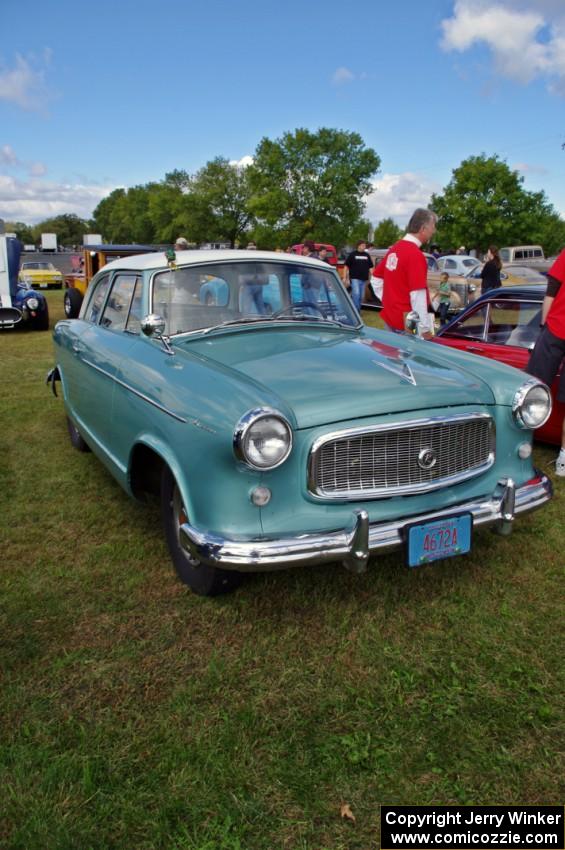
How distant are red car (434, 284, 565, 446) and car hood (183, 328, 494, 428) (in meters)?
1.66

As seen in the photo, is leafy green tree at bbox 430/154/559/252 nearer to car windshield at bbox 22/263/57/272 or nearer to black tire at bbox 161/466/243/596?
car windshield at bbox 22/263/57/272

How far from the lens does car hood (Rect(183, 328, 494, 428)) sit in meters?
2.69

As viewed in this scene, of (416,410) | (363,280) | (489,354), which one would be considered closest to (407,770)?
(416,410)

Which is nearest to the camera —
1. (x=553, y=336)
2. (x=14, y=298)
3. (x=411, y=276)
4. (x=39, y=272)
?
(x=553, y=336)

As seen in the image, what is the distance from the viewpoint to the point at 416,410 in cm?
278

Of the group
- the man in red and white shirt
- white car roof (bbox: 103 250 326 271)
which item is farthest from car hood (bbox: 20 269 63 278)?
white car roof (bbox: 103 250 326 271)

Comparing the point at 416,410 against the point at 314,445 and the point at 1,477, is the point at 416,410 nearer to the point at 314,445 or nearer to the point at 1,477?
the point at 314,445

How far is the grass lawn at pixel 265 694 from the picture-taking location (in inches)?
77.5

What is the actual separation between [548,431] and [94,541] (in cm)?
343

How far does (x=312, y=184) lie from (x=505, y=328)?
5004 cm

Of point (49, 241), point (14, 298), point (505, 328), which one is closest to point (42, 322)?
point (14, 298)

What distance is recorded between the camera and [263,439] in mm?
2482

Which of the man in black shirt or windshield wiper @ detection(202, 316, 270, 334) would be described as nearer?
windshield wiper @ detection(202, 316, 270, 334)

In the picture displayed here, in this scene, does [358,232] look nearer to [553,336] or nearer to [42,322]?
[42,322]
